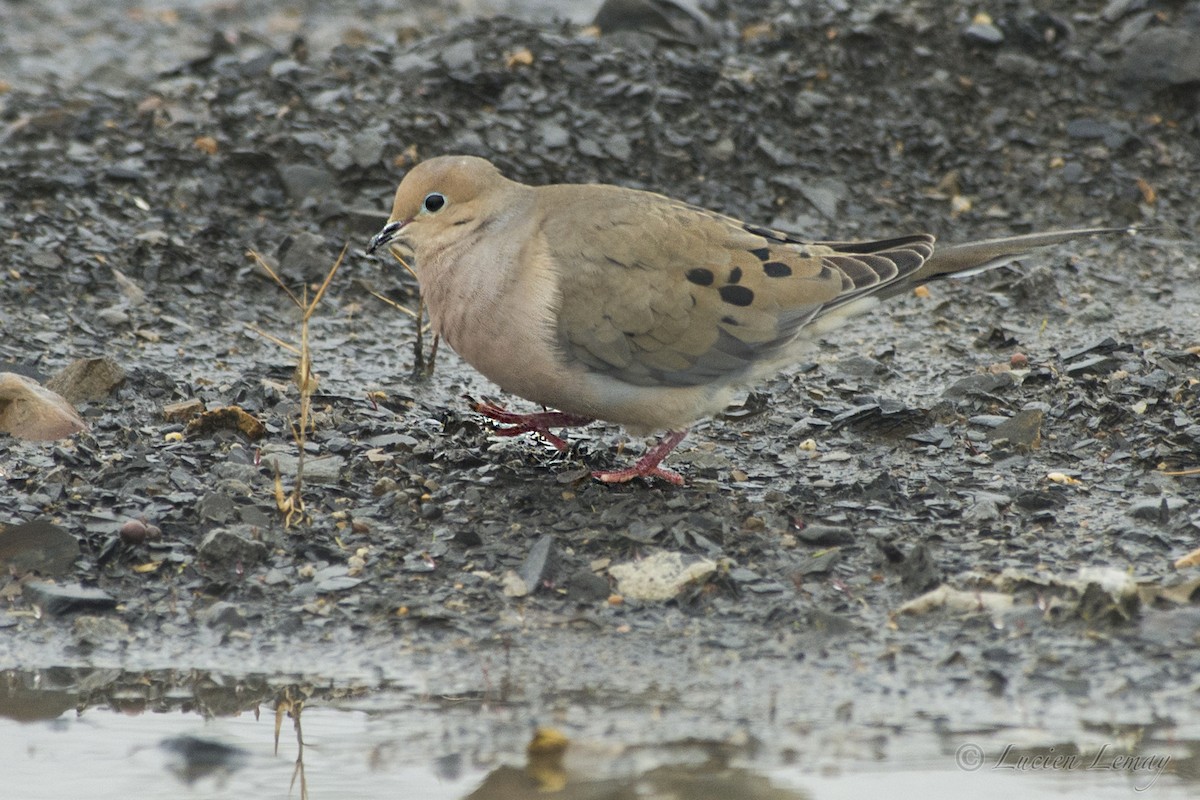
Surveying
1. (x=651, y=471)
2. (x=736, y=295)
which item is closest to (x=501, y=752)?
(x=651, y=471)

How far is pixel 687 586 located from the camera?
3.97 meters

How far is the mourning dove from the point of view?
4410 millimetres

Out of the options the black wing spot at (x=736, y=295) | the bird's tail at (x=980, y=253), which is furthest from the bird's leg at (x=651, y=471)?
the bird's tail at (x=980, y=253)

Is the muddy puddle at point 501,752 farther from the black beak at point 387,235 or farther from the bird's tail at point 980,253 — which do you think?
the bird's tail at point 980,253

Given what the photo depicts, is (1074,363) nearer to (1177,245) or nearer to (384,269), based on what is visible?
(1177,245)

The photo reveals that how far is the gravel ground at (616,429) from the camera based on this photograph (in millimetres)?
3715

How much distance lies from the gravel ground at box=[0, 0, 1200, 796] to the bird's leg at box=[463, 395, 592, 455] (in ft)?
0.28

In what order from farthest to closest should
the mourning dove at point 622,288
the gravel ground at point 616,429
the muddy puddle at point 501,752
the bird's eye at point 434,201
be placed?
the bird's eye at point 434,201
the mourning dove at point 622,288
the gravel ground at point 616,429
the muddy puddle at point 501,752

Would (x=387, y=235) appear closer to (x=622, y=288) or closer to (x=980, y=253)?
(x=622, y=288)

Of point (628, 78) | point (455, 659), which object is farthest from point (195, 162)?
point (455, 659)

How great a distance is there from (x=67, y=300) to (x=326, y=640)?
2520 millimetres

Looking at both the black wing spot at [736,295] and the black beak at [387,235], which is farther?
the black beak at [387,235]

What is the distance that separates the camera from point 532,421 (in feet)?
15.6

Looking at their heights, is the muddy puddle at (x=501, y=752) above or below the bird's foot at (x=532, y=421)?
below
